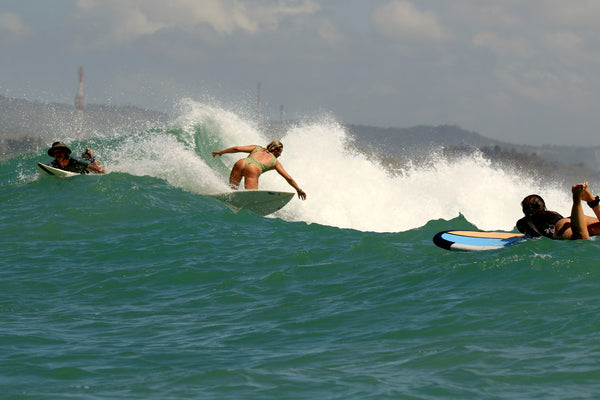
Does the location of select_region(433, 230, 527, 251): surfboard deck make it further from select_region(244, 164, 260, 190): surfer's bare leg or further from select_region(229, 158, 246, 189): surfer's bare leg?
select_region(229, 158, 246, 189): surfer's bare leg

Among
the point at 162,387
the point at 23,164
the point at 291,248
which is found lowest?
the point at 162,387

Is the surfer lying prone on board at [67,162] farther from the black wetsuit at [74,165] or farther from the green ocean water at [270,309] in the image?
the green ocean water at [270,309]

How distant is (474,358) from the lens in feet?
16.5

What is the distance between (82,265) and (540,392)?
6.86 meters

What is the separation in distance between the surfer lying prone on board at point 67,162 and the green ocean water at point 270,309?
1.48m

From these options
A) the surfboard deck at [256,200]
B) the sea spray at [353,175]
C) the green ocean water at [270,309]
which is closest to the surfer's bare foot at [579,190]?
the green ocean water at [270,309]

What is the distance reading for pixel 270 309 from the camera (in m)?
7.07

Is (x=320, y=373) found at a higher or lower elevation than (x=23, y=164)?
lower

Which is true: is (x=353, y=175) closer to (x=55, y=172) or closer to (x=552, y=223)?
(x=55, y=172)

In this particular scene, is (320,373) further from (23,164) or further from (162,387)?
(23,164)

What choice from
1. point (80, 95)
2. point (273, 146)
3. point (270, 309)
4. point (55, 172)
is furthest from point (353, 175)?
point (80, 95)

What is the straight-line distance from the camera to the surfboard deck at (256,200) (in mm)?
13562

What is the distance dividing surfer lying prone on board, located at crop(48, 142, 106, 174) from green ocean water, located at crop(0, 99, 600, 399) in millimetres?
1485

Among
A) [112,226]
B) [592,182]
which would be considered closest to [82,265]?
[112,226]
